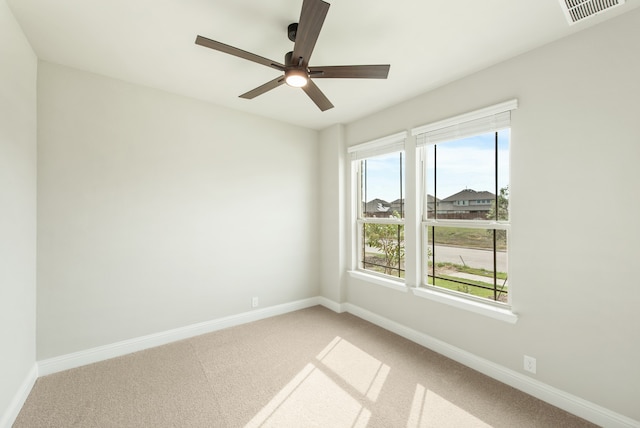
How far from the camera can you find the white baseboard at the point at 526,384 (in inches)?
71.1

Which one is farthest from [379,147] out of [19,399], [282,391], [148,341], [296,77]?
[19,399]

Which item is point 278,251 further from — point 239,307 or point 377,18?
point 377,18

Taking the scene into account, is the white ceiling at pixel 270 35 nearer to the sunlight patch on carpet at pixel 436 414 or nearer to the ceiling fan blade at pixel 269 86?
the ceiling fan blade at pixel 269 86

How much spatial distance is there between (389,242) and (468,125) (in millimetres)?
1595

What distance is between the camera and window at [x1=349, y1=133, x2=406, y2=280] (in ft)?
11.1

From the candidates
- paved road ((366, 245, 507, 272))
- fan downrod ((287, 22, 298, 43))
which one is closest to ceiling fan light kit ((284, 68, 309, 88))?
fan downrod ((287, 22, 298, 43))

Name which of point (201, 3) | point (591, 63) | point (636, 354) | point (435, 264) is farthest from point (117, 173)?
point (636, 354)

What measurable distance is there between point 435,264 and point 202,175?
9.00 ft

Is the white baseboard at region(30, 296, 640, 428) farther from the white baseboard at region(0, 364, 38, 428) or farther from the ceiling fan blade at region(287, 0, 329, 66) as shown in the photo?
the ceiling fan blade at region(287, 0, 329, 66)

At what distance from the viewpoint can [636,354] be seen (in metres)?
1.72

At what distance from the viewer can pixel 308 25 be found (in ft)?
4.79

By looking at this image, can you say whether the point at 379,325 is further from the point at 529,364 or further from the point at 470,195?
the point at 470,195

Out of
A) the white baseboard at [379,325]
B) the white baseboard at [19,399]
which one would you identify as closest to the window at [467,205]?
the white baseboard at [379,325]

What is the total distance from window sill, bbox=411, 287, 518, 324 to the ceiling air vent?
2058mm
